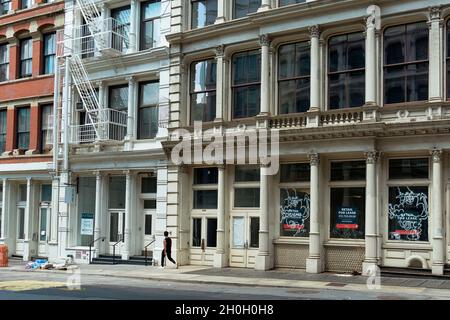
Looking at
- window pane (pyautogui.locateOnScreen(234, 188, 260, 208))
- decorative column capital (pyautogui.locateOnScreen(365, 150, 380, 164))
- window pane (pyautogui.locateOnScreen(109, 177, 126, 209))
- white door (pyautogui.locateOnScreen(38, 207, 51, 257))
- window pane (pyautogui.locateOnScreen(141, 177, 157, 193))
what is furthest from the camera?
white door (pyautogui.locateOnScreen(38, 207, 51, 257))

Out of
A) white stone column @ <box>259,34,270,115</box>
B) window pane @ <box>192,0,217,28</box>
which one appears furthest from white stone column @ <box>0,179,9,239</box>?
white stone column @ <box>259,34,270,115</box>

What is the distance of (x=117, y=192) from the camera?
29016 millimetres

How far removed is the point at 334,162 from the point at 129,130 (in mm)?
10125

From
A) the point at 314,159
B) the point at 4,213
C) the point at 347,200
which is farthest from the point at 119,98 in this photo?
the point at 347,200

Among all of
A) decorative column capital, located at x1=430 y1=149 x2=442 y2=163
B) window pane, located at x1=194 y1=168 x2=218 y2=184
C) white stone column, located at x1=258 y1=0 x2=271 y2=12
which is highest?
white stone column, located at x1=258 y1=0 x2=271 y2=12

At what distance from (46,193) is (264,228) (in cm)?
1425

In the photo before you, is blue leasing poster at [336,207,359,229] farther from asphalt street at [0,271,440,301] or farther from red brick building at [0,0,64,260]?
red brick building at [0,0,64,260]

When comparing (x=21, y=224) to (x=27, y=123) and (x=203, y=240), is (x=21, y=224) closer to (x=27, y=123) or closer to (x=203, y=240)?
(x=27, y=123)

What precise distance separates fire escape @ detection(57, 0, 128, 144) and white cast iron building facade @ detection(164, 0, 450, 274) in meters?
3.61

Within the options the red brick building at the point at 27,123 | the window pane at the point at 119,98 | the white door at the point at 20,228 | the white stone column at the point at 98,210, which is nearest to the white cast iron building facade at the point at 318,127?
the window pane at the point at 119,98

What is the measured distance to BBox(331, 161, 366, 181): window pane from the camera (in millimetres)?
21781

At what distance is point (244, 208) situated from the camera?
79.9ft

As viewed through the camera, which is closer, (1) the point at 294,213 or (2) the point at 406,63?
(2) the point at 406,63
